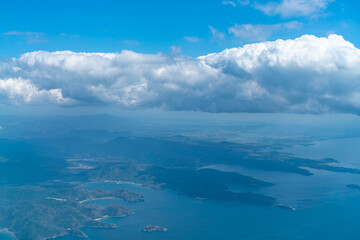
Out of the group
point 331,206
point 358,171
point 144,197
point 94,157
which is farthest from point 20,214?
point 358,171

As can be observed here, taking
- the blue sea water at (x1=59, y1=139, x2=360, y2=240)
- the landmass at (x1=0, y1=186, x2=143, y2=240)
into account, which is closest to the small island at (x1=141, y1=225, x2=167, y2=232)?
the blue sea water at (x1=59, y1=139, x2=360, y2=240)

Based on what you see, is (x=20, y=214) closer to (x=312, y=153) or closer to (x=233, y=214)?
(x=233, y=214)

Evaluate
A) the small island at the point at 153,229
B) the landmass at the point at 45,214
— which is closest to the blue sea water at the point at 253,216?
the small island at the point at 153,229

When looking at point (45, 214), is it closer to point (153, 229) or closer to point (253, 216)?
point (153, 229)

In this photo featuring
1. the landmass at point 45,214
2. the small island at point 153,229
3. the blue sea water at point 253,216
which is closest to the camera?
the landmass at point 45,214

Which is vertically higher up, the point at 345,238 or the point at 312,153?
the point at 312,153

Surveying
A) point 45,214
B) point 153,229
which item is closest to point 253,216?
point 153,229

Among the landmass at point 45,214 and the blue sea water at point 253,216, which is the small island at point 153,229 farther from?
the landmass at point 45,214

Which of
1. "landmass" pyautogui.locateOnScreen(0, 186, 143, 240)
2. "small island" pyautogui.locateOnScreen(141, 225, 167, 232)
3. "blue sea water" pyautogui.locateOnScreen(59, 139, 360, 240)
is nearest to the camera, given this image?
"landmass" pyautogui.locateOnScreen(0, 186, 143, 240)

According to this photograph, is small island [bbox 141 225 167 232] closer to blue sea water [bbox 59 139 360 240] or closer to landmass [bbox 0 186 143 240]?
blue sea water [bbox 59 139 360 240]
